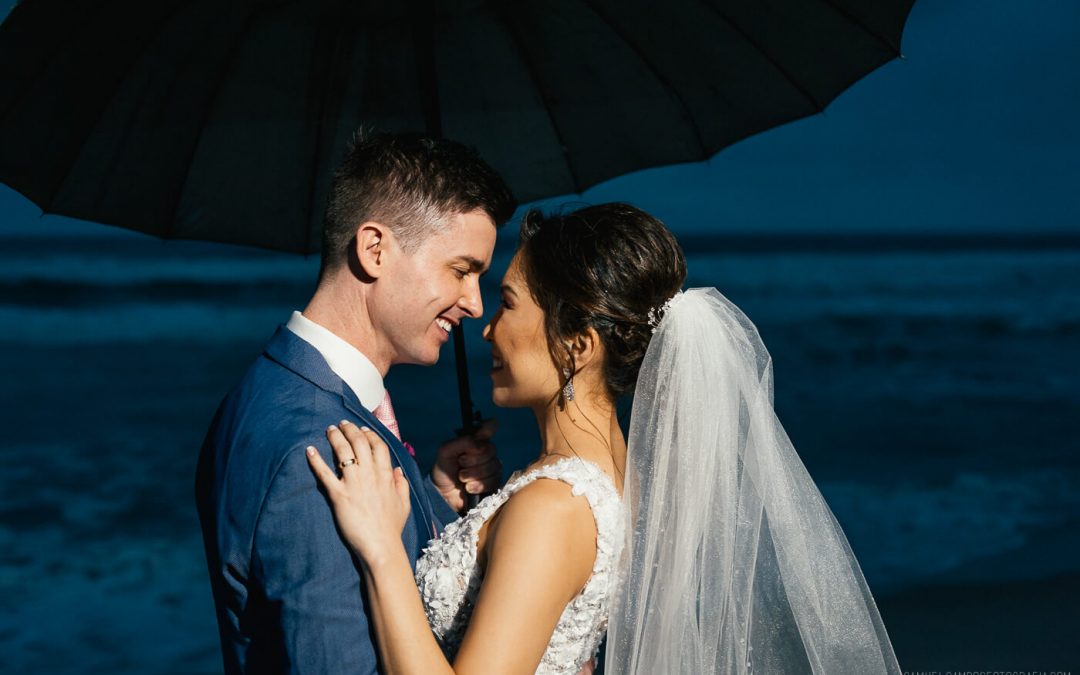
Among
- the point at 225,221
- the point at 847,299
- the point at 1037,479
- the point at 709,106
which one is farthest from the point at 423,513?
the point at 847,299

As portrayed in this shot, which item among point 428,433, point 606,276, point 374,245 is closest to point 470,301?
point 374,245

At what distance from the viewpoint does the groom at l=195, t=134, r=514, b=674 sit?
195cm

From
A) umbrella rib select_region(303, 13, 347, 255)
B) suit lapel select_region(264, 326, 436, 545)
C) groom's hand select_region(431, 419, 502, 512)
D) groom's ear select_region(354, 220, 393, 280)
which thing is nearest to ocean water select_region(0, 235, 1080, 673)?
groom's hand select_region(431, 419, 502, 512)

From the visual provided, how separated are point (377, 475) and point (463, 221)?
0.63m

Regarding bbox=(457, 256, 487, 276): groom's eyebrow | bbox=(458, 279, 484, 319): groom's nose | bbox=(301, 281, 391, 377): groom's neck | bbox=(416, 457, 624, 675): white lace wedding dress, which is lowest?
bbox=(416, 457, 624, 675): white lace wedding dress

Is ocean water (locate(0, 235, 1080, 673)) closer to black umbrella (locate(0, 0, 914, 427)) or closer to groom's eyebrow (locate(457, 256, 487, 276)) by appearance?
black umbrella (locate(0, 0, 914, 427))

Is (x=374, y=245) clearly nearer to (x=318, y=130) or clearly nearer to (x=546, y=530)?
(x=546, y=530)

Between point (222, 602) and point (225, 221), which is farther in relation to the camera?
point (225, 221)

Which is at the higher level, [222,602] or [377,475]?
[377,475]

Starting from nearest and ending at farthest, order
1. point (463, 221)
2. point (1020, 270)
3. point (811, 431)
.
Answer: point (463, 221)
point (811, 431)
point (1020, 270)

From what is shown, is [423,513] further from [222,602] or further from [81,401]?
[81,401]

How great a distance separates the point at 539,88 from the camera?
308 centimetres

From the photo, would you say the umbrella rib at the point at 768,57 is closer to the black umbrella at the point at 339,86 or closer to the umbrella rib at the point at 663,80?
the black umbrella at the point at 339,86

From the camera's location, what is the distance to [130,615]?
6.27 meters
